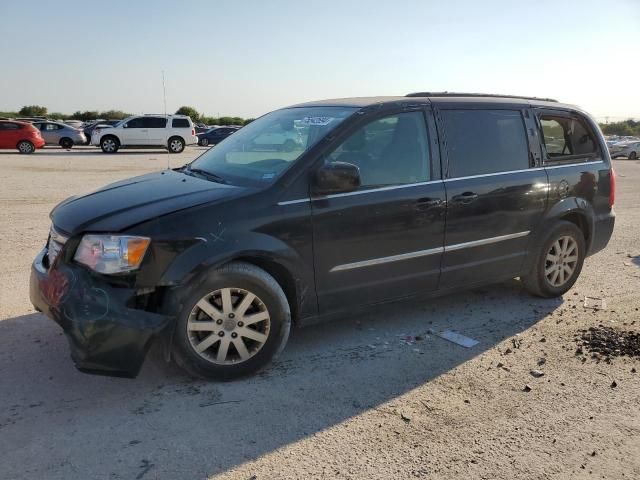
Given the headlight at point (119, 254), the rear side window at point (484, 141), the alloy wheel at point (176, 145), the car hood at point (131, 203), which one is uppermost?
the alloy wheel at point (176, 145)

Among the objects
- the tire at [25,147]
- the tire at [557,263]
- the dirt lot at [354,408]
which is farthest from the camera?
the tire at [25,147]

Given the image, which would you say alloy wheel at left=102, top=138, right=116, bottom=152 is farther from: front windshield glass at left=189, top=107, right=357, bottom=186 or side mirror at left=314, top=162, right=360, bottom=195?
side mirror at left=314, top=162, right=360, bottom=195

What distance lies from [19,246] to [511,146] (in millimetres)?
5719

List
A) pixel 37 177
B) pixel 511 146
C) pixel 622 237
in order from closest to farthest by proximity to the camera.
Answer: pixel 511 146, pixel 622 237, pixel 37 177

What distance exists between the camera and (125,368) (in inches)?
128

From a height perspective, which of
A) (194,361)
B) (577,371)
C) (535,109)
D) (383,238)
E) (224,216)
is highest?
(535,109)

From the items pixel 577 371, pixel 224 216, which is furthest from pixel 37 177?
pixel 577 371

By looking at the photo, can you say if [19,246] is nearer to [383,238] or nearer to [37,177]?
[383,238]

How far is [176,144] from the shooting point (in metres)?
28.1

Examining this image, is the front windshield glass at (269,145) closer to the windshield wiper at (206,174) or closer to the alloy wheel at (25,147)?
the windshield wiper at (206,174)

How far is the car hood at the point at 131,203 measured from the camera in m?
3.41

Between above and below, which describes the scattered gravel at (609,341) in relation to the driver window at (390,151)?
below

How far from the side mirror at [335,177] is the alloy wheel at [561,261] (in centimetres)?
247

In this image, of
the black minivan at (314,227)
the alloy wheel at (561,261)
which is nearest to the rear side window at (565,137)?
the black minivan at (314,227)
